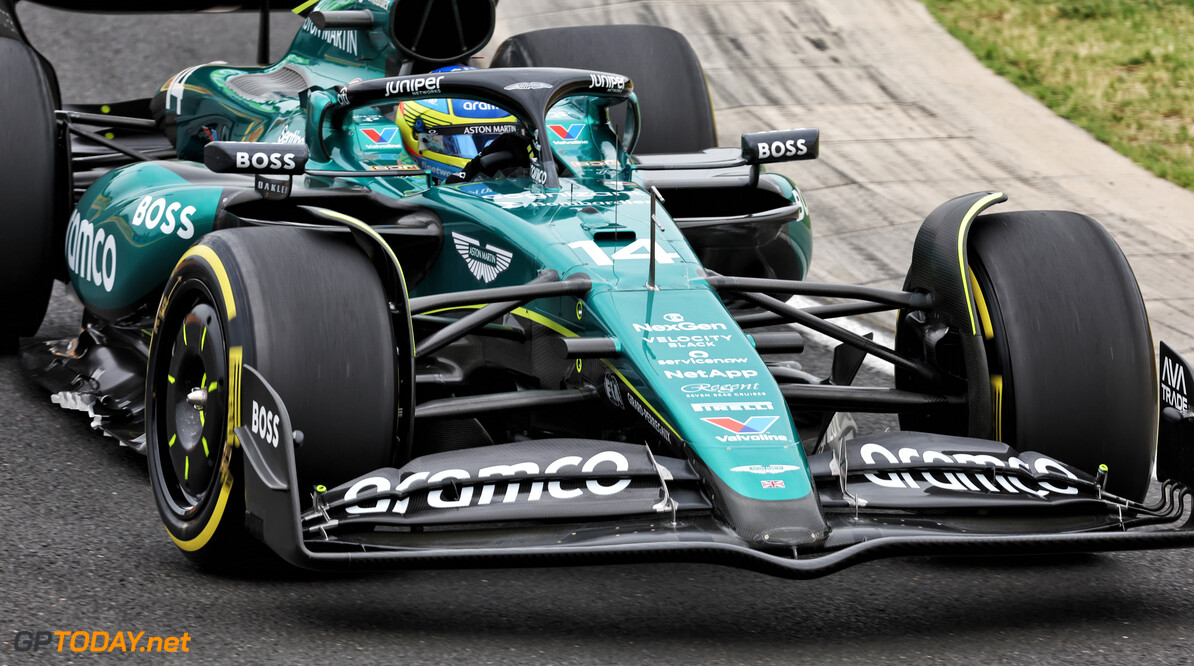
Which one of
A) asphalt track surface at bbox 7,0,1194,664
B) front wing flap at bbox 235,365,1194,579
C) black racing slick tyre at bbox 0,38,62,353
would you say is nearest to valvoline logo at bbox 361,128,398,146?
black racing slick tyre at bbox 0,38,62,353

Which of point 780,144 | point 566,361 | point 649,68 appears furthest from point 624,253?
point 649,68

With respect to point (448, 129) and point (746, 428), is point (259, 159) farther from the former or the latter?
point (746, 428)

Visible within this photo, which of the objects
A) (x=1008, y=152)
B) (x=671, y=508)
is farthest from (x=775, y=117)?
(x=671, y=508)

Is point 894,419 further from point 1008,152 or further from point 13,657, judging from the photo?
point 1008,152

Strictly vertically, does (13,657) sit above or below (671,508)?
below

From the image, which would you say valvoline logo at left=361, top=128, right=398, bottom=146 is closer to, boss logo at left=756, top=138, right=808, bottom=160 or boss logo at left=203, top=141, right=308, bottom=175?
boss logo at left=203, top=141, right=308, bottom=175

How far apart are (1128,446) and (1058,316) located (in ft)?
1.30

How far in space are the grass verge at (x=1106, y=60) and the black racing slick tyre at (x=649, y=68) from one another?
3.78 metres

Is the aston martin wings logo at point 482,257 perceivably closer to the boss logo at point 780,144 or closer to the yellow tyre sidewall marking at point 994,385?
the boss logo at point 780,144

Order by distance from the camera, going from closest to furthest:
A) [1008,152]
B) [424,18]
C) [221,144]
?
1. [221,144]
2. [424,18]
3. [1008,152]

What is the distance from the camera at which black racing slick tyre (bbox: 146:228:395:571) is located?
3869 millimetres

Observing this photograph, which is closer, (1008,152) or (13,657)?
(13,657)

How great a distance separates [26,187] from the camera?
5973 millimetres

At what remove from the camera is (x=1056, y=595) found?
4113 mm
